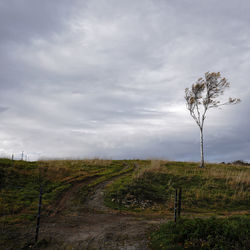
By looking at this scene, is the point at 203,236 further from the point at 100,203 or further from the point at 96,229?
the point at 100,203

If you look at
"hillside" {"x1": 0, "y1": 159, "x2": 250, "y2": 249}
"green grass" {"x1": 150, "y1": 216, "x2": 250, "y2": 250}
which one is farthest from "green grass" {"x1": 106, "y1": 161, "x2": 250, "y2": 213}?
"green grass" {"x1": 150, "y1": 216, "x2": 250, "y2": 250}

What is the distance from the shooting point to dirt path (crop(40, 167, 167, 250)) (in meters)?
8.50

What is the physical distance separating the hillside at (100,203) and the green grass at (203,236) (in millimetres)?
867

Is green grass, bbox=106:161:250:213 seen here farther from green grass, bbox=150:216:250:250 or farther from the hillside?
green grass, bbox=150:216:250:250

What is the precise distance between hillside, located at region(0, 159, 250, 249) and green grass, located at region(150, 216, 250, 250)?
87cm

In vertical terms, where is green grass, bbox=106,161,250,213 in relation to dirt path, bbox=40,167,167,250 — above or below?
above

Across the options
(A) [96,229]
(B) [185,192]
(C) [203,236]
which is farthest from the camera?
(B) [185,192]

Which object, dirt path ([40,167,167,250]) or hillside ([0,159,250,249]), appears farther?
hillside ([0,159,250,249])

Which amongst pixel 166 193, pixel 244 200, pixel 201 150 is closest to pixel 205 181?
pixel 244 200

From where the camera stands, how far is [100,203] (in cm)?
1551

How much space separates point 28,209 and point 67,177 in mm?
7800

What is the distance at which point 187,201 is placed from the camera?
53.7 feet

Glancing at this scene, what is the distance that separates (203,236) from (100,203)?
928 cm

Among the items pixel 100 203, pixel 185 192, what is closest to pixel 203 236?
pixel 100 203
